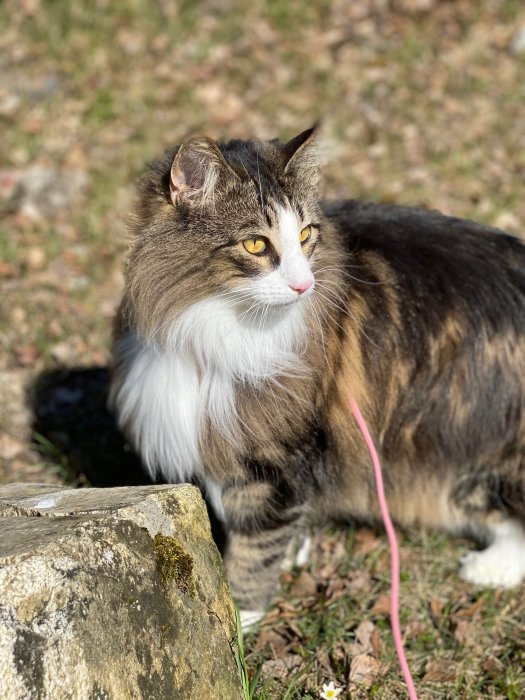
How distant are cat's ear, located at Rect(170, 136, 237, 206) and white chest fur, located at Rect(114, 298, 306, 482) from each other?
13.3 inches

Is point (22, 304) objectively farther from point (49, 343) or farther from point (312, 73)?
point (312, 73)

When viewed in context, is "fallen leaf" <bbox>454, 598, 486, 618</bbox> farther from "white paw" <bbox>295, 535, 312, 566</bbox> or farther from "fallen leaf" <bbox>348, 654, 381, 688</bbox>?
"white paw" <bbox>295, 535, 312, 566</bbox>

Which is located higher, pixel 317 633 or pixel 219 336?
pixel 219 336

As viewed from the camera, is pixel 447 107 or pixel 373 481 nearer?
pixel 373 481

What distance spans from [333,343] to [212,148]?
0.86 m

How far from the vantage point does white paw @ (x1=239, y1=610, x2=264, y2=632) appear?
3119 millimetres

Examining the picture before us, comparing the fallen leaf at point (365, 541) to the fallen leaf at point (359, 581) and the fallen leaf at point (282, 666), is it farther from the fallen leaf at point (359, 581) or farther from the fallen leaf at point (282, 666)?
the fallen leaf at point (282, 666)

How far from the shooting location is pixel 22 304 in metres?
4.79

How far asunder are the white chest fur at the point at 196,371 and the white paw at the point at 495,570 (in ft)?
4.66

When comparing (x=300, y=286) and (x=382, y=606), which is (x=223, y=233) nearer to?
(x=300, y=286)

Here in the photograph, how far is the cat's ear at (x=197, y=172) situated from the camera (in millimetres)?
2324

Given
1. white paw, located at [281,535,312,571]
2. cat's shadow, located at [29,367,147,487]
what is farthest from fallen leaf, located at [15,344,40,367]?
white paw, located at [281,535,312,571]

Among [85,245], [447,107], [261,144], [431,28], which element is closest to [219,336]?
[261,144]

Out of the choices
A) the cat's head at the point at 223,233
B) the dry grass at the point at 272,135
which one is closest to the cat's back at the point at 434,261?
the cat's head at the point at 223,233
